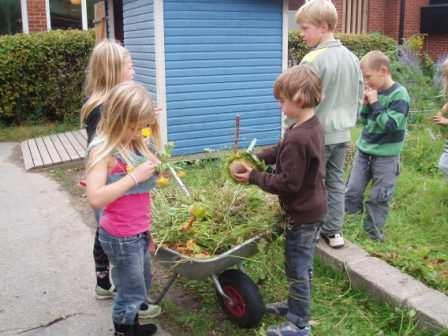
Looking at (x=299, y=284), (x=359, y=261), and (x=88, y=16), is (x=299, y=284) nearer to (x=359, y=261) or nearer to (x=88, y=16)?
(x=359, y=261)

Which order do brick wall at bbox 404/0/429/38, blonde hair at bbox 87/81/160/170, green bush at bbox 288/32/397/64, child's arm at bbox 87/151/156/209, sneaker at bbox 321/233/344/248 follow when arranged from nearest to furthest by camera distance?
1. child's arm at bbox 87/151/156/209
2. blonde hair at bbox 87/81/160/170
3. sneaker at bbox 321/233/344/248
4. green bush at bbox 288/32/397/64
5. brick wall at bbox 404/0/429/38

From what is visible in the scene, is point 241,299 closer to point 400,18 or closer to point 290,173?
point 290,173

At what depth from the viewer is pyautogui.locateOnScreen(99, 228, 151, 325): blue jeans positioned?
8.74ft

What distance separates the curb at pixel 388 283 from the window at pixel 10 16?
10703 millimetres

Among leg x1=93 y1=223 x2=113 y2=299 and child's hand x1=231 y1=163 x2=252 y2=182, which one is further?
leg x1=93 y1=223 x2=113 y2=299

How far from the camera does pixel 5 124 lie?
10.3 metres

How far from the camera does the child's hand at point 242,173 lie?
278 cm

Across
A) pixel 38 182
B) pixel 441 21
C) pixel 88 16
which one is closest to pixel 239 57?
pixel 38 182

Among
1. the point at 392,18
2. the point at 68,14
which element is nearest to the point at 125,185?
the point at 68,14

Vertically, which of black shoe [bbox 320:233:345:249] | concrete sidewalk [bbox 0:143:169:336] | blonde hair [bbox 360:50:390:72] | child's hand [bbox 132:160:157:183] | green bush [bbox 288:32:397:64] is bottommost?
concrete sidewalk [bbox 0:143:169:336]

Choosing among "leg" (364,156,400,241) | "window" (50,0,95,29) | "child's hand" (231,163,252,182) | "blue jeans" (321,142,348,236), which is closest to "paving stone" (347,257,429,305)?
"blue jeans" (321,142,348,236)

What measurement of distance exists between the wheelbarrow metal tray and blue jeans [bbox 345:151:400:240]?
1569 millimetres

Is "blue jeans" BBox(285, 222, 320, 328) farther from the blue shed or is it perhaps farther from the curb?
the blue shed

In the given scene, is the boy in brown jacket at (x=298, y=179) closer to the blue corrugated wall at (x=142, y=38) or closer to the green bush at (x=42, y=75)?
the blue corrugated wall at (x=142, y=38)
